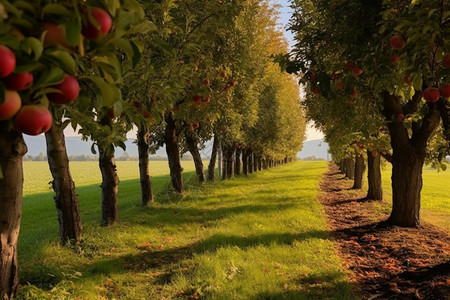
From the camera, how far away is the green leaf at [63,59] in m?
1.46

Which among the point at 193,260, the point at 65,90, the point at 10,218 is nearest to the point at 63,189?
the point at 193,260

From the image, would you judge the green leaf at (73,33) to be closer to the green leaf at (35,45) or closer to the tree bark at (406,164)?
the green leaf at (35,45)

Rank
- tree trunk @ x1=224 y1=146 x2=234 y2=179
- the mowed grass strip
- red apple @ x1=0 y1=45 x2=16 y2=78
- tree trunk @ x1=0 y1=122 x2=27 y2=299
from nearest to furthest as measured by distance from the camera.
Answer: red apple @ x1=0 y1=45 x2=16 y2=78
tree trunk @ x1=0 y1=122 x2=27 y2=299
the mowed grass strip
tree trunk @ x1=224 y1=146 x2=234 y2=179

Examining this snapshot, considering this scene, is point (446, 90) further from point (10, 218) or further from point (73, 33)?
point (10, 218)

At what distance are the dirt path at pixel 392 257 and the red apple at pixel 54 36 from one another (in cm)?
581

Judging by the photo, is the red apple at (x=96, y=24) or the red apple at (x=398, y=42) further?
the red apple at (x=398, y=42)

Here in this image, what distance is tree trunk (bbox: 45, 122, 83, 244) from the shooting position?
24.6 ft

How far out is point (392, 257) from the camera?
7688 mm

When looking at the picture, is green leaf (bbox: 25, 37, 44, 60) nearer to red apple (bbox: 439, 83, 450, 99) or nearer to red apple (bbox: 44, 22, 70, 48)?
red apple (bbox: 44, 22, 70, 48)

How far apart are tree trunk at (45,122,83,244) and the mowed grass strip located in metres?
0.37

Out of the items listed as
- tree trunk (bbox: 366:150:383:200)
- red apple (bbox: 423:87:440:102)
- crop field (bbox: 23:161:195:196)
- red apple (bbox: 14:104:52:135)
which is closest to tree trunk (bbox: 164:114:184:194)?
crop field (bbox: 23:161:195:196)

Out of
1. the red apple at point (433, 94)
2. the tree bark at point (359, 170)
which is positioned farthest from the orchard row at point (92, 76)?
the tree bark at point (359, 170)

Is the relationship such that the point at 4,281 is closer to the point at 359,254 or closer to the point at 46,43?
the point at 46,43

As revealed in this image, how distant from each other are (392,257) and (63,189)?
7.87m
